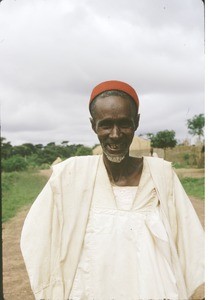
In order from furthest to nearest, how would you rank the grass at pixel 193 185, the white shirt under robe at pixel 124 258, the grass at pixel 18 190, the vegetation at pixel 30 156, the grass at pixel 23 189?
the vegetation at pixel 30 156, the grass at pixel 18 190, the grass at pixel 23 189, the grass at pixel 193 185, the white shirt under robe at pixel 124 258

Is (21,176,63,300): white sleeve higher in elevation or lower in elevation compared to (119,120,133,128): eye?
lower

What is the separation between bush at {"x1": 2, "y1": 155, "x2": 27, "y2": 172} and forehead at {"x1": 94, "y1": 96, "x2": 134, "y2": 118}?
17304 mm

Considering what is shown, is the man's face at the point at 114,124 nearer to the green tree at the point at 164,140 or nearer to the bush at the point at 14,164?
the bush at the point at 14,164

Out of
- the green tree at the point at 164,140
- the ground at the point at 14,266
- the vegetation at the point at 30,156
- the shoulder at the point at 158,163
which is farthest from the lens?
the green tree at the point at 164,140

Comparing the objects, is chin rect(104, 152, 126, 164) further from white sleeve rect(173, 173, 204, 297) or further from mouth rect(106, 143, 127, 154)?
white sleeve rect(173, 173, 204, 297)

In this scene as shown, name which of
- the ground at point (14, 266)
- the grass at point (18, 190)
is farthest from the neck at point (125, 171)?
the grass at point (18, 190)

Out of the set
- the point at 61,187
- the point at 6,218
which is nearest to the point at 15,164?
the point at 6,218

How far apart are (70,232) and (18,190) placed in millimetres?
12467

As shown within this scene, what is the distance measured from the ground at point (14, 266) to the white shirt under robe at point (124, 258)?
97.8 inches

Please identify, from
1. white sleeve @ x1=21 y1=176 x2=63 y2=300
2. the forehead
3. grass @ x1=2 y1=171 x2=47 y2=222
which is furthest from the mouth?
grass @ x1=2 y1=171 x2=47 y2=222

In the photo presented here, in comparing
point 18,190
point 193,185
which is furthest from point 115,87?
point 18,190

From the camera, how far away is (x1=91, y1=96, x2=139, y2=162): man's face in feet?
6.40

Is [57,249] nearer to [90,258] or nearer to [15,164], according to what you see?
[90,258]

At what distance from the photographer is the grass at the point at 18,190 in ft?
32.6
